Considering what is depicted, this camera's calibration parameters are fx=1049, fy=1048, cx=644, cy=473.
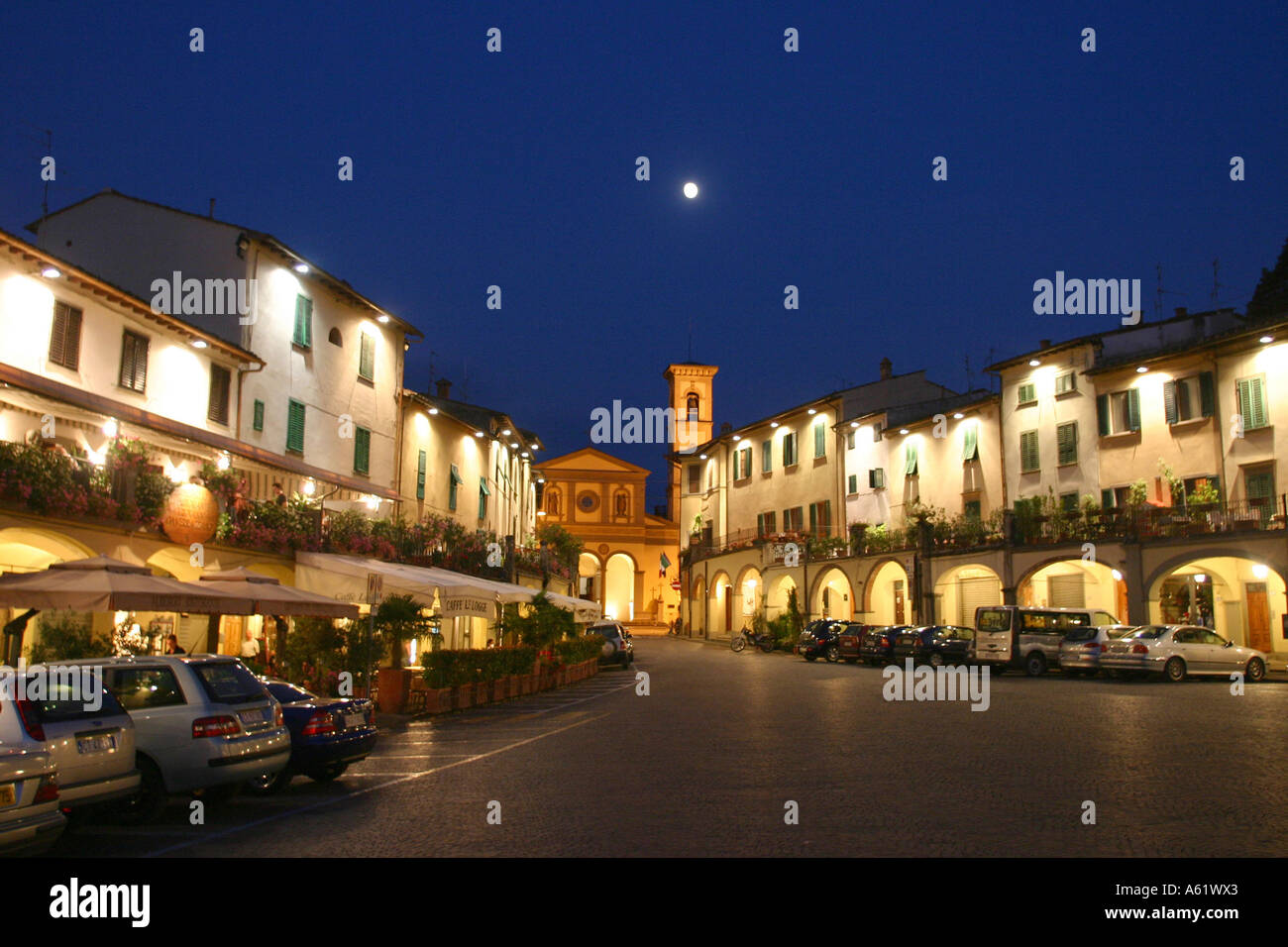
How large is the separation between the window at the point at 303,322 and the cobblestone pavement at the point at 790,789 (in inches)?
474

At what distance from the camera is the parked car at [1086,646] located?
28.6 m

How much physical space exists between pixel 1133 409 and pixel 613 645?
20.1 metres

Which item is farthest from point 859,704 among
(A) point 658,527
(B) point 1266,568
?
(A) point 658,527

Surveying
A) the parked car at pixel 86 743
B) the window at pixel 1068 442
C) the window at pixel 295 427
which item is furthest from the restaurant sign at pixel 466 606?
the window at pixel 1068 442

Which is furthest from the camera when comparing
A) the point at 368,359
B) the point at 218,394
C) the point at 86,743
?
the point at 368,359

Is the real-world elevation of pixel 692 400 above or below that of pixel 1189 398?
above

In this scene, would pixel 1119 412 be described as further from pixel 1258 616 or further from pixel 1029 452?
pixel 1258 616

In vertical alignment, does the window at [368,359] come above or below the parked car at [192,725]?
above

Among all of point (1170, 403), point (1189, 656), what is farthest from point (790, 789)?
point (1170, 403)

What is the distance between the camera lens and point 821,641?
39.6 metres

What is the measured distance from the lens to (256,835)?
352 inches

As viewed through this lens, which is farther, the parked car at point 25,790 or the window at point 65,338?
the window at point 65,338

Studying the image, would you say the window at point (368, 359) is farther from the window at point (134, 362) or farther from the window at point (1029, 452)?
the window at point (1029, 452)

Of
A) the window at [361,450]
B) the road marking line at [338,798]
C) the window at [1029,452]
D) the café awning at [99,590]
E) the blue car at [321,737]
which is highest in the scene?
the window at [1029,452]
